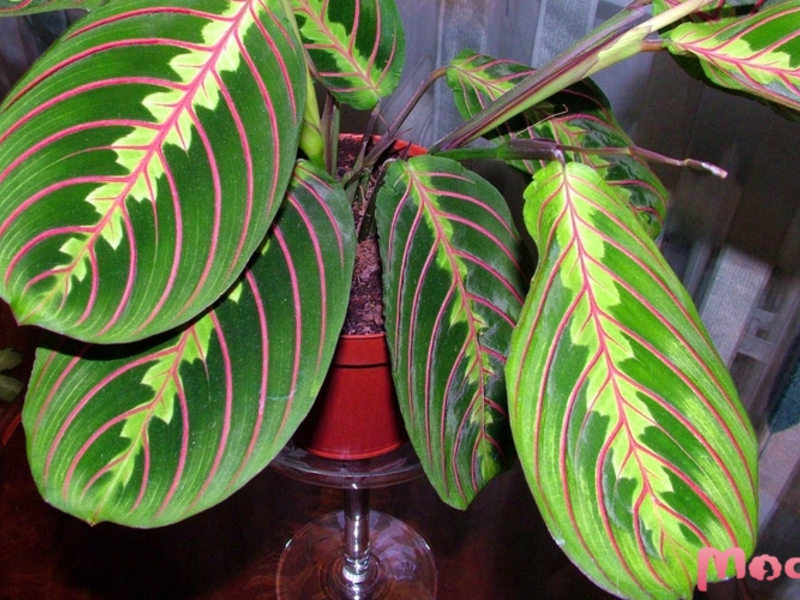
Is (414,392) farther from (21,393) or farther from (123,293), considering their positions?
(21,393)

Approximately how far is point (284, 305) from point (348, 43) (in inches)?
11.9

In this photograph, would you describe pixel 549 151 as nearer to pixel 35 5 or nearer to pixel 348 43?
pixel 348 43

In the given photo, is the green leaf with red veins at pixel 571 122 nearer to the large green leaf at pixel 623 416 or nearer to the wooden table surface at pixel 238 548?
the large green leaf at pixel 623 416

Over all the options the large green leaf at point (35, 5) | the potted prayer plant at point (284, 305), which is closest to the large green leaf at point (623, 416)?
the potted prayer plant at point (284, 305)

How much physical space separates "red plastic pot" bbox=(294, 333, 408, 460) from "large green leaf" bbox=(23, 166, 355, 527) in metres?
0.10

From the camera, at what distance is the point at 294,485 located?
3.53 feet

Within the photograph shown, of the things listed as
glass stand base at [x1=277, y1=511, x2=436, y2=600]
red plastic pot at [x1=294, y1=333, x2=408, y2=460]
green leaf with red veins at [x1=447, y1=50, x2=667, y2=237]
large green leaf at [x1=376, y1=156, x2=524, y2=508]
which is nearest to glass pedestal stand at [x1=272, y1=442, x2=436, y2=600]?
glass stand base at [x1=277, y1=511, x2=436, y2=600]

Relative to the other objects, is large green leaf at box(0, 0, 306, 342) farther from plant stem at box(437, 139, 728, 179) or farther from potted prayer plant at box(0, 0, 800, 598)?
plant stem at box(437, 139, 728, 179)

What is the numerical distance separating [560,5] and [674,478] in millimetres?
678

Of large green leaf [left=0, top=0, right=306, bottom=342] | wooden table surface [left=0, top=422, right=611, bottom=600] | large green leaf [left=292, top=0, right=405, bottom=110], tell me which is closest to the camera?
large green leaf [left=0, top=0, right=306, bottom=342]

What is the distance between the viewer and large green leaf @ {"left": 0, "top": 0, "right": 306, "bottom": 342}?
0.42m

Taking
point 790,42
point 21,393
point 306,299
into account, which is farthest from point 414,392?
point 21,393

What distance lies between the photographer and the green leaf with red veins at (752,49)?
1.63 feet

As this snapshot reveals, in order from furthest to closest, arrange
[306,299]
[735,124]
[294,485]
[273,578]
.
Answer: [294,485]
[273,578]
[735,124]
[306,299]
